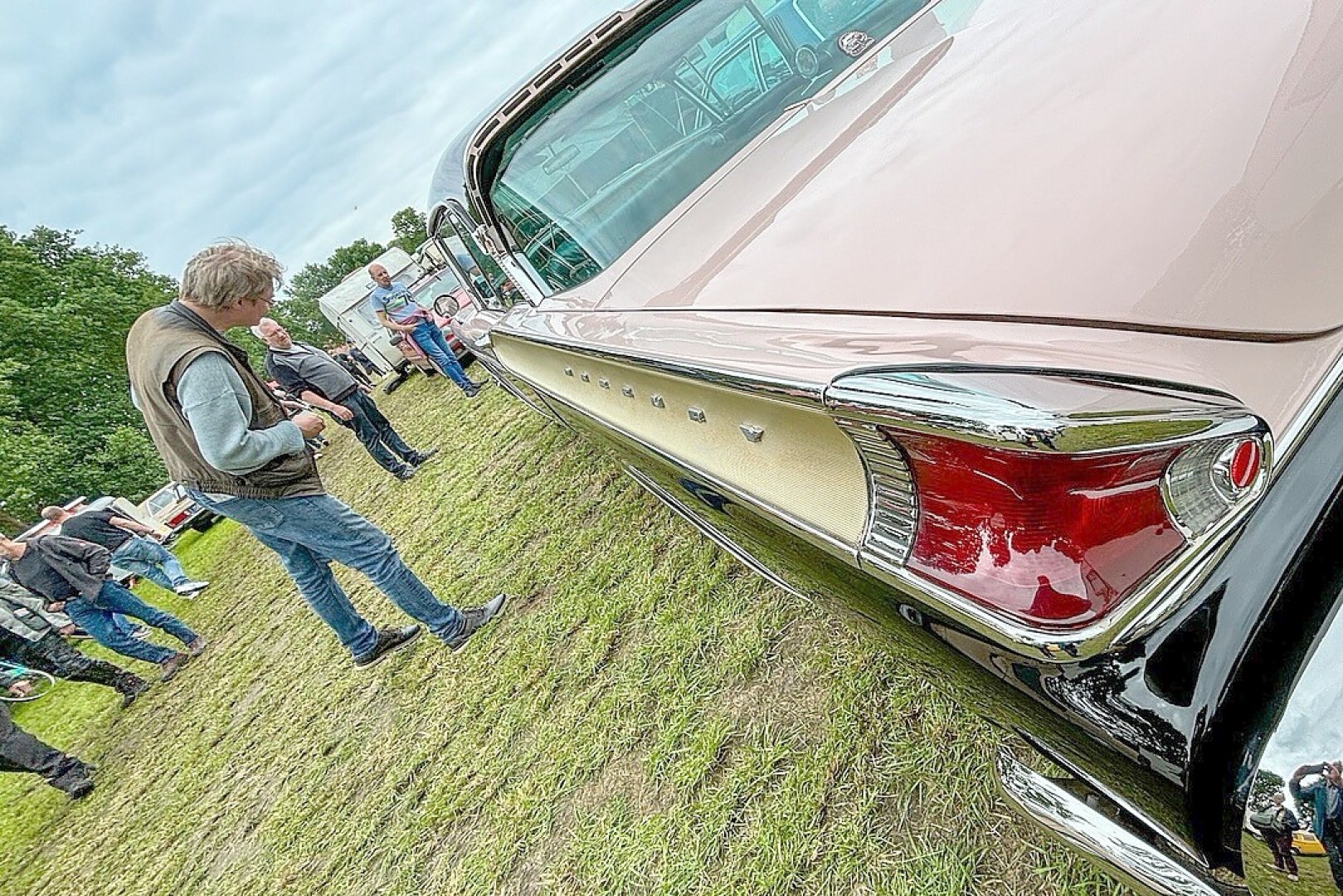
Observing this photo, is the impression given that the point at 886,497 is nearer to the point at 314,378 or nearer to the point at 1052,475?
the point at 1052,475

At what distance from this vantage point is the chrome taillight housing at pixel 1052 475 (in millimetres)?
582

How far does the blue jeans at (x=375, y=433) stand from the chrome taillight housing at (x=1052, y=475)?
16.7ft

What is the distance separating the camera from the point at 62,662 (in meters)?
4.82

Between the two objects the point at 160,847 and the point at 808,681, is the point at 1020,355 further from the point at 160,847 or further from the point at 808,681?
the point at 160,847

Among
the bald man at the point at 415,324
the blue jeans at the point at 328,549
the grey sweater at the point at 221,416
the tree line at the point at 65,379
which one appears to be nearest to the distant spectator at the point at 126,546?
the bald man at the point at 415,324

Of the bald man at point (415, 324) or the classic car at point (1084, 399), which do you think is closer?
the classic car at point (1084, 399)

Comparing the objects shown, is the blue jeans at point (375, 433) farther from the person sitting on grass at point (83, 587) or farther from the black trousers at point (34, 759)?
the black trousers at point (34, 759)

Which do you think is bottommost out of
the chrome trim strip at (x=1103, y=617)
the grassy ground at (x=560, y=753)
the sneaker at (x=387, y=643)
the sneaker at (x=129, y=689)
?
the grassy ground at (x=560, y=753)

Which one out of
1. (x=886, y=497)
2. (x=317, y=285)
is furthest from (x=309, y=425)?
(x=317, y=285)

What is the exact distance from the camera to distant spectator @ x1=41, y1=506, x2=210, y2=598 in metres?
6.09

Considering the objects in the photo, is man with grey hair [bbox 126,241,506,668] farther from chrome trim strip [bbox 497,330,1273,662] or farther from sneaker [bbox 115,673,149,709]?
sneaker [bbox 115,673,149,709]

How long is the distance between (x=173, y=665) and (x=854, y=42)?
6.11 metres

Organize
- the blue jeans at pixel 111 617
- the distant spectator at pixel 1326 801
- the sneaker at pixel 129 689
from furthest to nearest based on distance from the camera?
1. the sneaker at pixel 129 689
2. the blue jeans at pixel 111 617
3. the distant spectator at pixel 1326 801

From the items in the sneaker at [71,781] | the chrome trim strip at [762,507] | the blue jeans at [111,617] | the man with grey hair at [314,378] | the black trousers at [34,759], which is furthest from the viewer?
the man with grey hair at [314,378]
